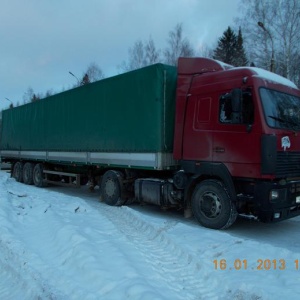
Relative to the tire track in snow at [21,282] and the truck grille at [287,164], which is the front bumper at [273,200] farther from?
the tire track in snow at [21,282]

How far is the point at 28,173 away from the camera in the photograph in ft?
53.7

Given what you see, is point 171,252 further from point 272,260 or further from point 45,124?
point 45,124

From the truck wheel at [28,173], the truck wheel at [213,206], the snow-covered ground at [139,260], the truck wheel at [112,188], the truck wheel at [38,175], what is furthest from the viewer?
the truck wheel at [28,173]

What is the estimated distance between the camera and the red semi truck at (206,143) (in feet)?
21.4

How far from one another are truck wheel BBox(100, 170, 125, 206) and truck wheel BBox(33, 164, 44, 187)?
5.53 m

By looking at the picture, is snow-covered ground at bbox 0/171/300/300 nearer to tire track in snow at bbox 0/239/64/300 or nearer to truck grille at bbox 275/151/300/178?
tire track in snow at bbox 0/239/64/300

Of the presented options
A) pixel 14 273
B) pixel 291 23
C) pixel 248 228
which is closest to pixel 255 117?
pixel 248 228

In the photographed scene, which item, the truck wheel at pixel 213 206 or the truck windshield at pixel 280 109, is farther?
the truck wheel at pixel 213 206

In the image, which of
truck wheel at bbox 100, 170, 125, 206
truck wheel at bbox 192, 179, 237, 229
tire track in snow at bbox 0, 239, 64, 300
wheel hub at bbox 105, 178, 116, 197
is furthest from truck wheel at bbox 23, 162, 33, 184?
tire track in snow at bbox 0, 239, 64, 300

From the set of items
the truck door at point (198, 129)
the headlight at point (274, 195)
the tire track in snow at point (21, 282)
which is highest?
the truck door at point (198, 129)

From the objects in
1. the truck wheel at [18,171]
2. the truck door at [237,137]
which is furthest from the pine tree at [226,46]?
the truck door at [237,137]

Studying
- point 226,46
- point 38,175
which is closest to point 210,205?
point 38,175

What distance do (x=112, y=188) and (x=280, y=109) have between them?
17.1ft

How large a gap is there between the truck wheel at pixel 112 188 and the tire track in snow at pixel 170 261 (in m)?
2.18
